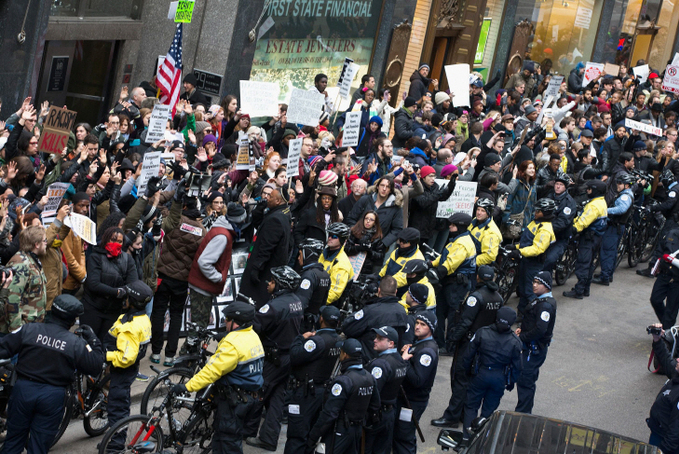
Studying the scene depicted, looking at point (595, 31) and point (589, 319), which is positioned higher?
point (595, 31)

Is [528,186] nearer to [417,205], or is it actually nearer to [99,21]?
[417,205]

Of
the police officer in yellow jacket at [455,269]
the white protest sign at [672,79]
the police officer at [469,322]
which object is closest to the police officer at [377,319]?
the police officer at [469,322]

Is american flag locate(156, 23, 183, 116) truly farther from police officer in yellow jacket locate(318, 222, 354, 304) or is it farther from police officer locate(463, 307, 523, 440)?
police officer locate(463, 307, 523, 440)

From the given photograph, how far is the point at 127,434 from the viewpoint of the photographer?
7.50m

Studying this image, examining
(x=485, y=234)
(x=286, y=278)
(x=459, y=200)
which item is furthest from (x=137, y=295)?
(x=459, y=200)

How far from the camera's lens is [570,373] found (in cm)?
Result: 1212

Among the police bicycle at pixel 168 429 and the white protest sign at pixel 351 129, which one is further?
the white protest sign at pixel 351 129

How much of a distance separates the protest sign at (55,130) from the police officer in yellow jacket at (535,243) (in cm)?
667

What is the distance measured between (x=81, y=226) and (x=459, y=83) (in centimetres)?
1138

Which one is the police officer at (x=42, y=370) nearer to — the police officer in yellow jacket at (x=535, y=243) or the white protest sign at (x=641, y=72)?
the police officer in yellow jacket at (x=535, y=243)

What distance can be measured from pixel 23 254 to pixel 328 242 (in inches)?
→ 147

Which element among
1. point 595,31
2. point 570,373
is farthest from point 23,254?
point 595,31

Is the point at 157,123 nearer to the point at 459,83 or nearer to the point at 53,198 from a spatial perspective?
the point at 53,198

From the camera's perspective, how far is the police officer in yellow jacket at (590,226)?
1417 centimetres
